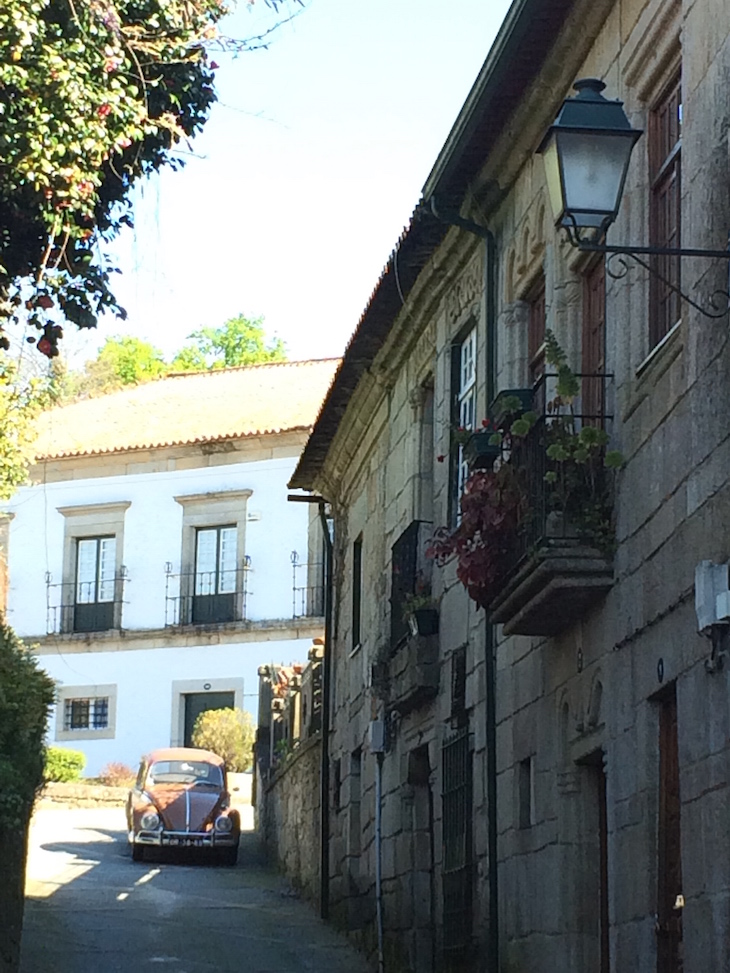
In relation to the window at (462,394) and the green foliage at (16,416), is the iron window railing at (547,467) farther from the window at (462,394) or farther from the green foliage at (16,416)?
the green foliage at (16,416)

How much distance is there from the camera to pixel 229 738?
3803 cm

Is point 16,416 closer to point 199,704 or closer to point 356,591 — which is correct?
point 356,591

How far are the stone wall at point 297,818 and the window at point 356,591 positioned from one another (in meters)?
2.34

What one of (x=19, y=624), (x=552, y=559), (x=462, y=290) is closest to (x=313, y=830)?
(x=462, y=290)

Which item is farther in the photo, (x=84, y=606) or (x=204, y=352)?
(x=204, y=352)

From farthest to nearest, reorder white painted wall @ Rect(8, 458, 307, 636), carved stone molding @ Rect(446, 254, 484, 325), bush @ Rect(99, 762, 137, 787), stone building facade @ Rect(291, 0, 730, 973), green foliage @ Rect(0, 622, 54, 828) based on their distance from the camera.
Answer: white painted wall @ Rect(8, 458, 307, 636) < bush @ Rect(99, 762, 137, 787) < carved stone molding @ Rect(446, 254, 484, 325) < green foliage @ Rect(0, 622, 54, 828) < stone building facade @ Rect(291, 0, 730, 973)

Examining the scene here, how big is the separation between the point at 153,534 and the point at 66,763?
256 inches

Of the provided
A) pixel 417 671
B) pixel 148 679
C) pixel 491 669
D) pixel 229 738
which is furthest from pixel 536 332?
pixel 148 679

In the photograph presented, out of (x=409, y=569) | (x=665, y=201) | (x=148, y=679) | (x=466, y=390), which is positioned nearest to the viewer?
(x=665, y=201)

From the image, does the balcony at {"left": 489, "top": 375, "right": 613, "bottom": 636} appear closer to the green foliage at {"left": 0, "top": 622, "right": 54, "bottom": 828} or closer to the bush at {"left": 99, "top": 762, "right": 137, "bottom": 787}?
the green foliage at {"left": 0, "top": 622, "right": 54, "bottom": 828}

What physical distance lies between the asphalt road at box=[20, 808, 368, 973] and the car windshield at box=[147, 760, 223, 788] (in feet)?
3.99

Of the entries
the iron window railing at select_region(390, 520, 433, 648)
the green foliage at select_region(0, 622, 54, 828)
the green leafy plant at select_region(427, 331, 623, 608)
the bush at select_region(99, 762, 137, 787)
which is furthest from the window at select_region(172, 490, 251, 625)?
the green leafy plant at select_region(427, 331, 623, 608)

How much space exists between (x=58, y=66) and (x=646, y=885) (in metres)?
5.52

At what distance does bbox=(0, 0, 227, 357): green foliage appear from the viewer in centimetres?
1021
